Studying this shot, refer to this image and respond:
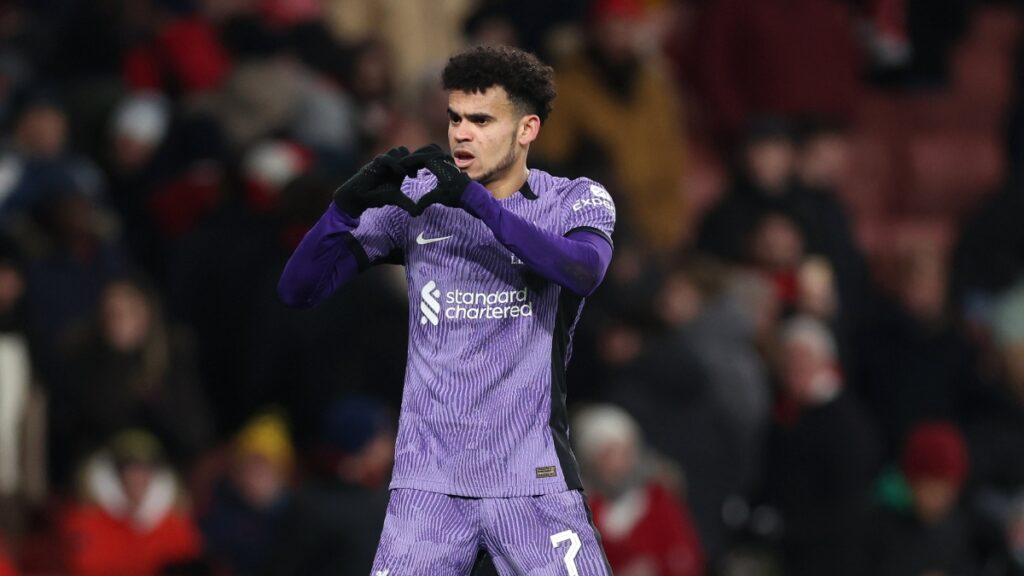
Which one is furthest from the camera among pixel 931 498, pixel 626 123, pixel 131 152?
pixel 626 123

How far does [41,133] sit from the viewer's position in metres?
12.7

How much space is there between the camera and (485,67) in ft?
21.4

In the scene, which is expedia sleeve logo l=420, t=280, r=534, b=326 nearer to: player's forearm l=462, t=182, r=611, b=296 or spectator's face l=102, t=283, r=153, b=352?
player's forearm l=462, t=182, r=611, b=296

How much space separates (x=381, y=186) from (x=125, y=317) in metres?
5.75

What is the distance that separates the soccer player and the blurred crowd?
4242 millimetres

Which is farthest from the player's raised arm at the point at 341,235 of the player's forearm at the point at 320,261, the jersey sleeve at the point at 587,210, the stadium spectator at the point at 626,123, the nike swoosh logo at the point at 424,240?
the stadium spectator at the point at 626,123

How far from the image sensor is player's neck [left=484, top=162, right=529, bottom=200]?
6.64 meters

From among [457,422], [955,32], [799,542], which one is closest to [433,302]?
[457,422]

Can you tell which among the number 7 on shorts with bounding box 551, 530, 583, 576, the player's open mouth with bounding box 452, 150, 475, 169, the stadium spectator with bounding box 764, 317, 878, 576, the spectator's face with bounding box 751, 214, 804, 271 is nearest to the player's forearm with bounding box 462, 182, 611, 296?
the player's open mouth with bounding box 452, 150, 475, 169

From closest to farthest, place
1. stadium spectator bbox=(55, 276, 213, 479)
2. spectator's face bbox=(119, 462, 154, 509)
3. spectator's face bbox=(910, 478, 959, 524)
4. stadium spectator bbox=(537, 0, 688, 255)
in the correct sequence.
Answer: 1. spectator's face bbox=(119, 462, 154, 509)
2. stadium spectator bbox=(55, 276, 213, 479)
3. spectator's face bbox=(910, 478, 959, 524)
4. stadium spectator bbox=(537, 0, 688, 255)

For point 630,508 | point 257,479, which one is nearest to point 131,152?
point 257,479

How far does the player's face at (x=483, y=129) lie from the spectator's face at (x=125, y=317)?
18.4ft

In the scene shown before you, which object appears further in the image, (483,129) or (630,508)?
(630,508)

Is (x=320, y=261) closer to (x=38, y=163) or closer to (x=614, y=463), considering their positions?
(x=614, y=463)
